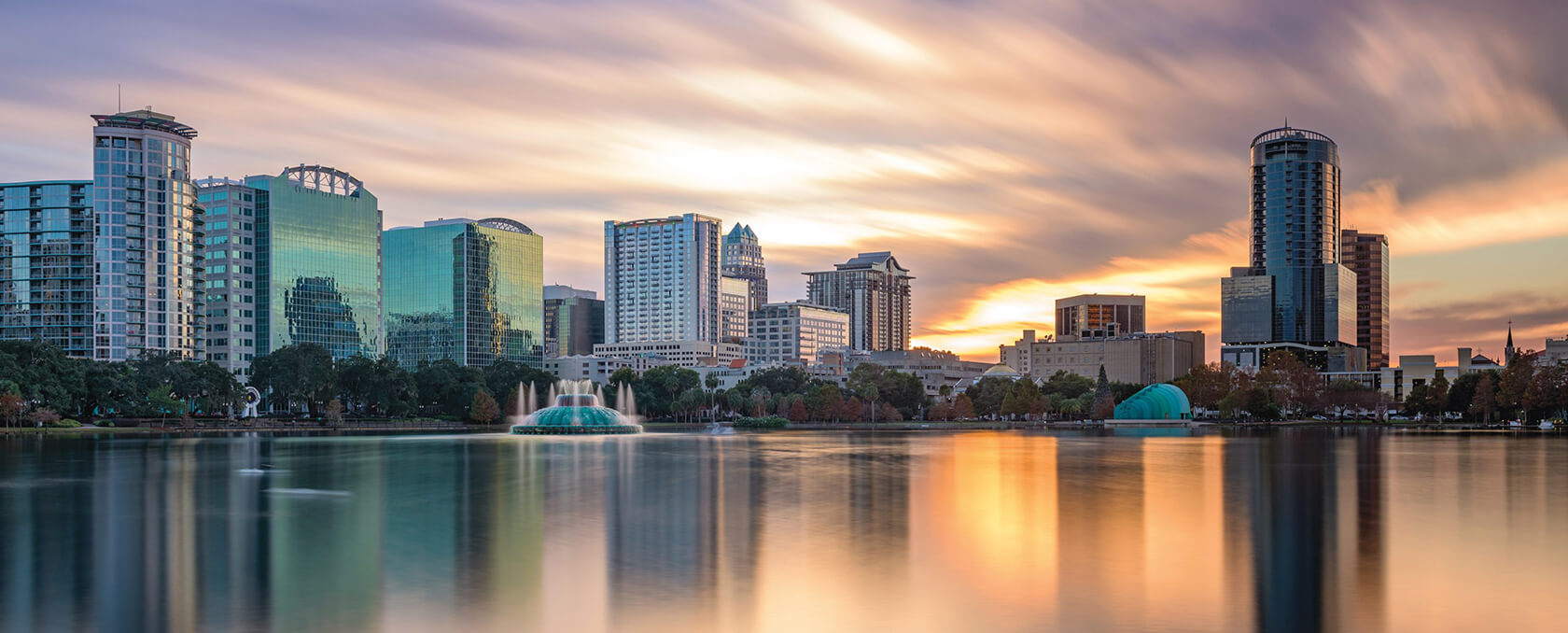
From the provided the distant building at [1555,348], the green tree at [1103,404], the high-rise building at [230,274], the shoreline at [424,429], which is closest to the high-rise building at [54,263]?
the high-rise building at [230,274]

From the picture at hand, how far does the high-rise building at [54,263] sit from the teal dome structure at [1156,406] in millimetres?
147835

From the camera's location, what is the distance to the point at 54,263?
171000mm

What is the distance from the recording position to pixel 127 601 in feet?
66.1

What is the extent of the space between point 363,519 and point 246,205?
591 ft

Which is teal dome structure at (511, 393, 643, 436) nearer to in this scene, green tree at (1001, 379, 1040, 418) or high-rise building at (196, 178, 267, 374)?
green tree at (1001, 379, 1040, 418)

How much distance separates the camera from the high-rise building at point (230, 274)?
190125 millimetres

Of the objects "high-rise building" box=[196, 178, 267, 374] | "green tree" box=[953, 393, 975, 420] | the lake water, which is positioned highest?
"high-rise building" box=[196, 178, 267, 374]

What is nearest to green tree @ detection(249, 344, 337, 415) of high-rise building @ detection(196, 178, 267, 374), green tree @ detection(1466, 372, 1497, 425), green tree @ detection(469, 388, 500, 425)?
green tree @ detection(469, 388, 500, 425)

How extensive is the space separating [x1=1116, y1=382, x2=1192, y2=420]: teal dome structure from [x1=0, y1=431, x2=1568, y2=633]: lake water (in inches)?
4207

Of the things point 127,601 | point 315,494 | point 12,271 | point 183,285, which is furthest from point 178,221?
point 127,601

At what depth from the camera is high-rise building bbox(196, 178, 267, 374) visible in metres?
190

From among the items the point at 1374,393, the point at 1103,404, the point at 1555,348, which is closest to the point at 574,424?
the point at 1103,404

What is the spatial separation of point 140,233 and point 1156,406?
14843 centimetres

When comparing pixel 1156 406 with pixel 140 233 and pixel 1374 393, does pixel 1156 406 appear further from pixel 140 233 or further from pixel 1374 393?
pixel 140 233
